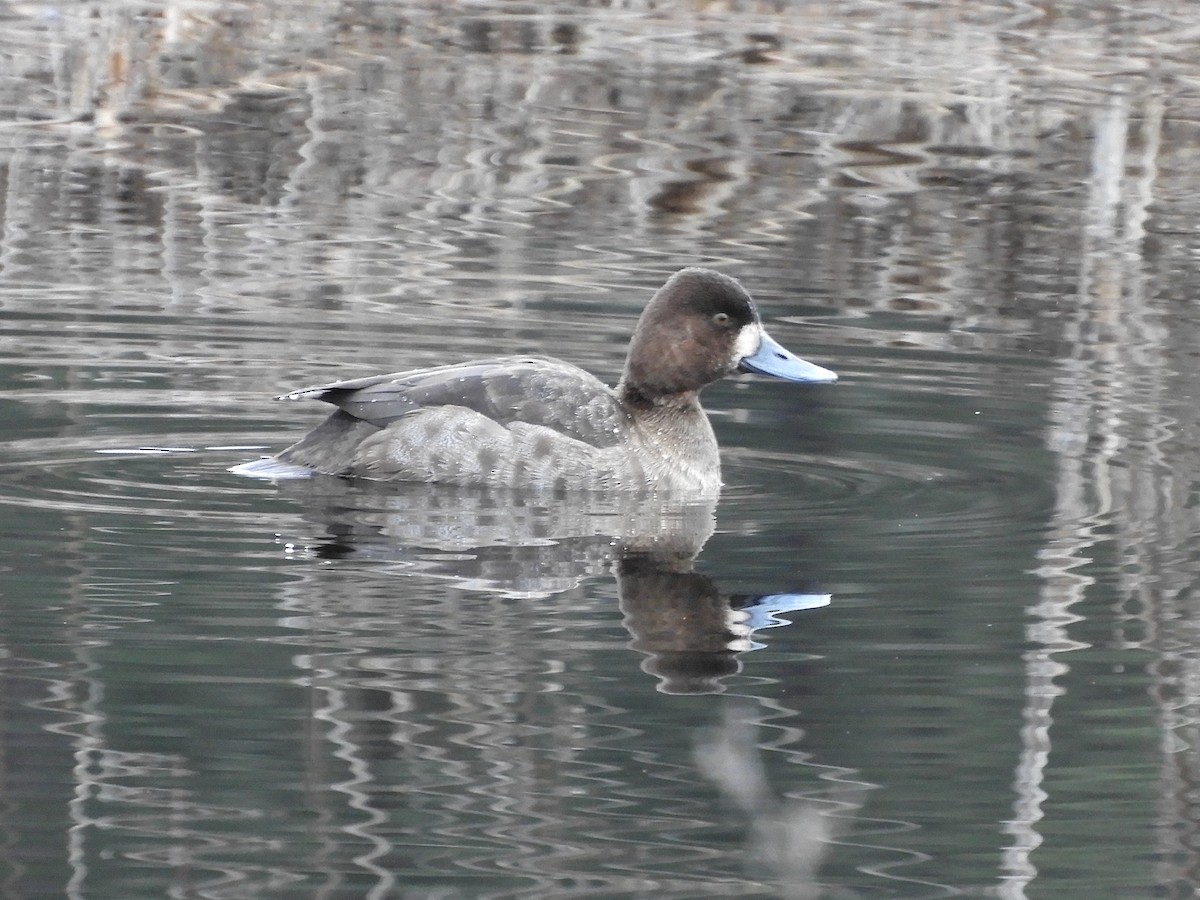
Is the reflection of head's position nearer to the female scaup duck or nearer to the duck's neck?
the female scaup duck

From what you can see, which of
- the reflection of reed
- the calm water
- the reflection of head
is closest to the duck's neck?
the calm water

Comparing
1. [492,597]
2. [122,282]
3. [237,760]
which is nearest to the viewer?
[237,760]

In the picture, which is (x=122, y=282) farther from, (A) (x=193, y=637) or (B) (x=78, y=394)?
(A) (x=193, y=637)

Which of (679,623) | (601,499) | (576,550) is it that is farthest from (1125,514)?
(679,623)

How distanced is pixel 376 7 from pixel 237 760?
1396cm

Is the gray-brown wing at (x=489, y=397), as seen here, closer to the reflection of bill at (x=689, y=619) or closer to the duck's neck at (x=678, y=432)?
the duck's neck at (x=678, y=432)

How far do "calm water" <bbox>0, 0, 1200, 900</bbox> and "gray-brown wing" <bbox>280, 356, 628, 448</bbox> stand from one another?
0.30 m

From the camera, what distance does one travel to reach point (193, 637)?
565 cm

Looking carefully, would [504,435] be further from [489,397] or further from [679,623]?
[679,623]

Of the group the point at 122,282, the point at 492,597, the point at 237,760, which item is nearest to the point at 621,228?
the point at 122,282

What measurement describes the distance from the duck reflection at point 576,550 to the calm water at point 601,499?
26 mm

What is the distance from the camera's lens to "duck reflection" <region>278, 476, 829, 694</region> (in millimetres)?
5867

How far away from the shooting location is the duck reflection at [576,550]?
587cm

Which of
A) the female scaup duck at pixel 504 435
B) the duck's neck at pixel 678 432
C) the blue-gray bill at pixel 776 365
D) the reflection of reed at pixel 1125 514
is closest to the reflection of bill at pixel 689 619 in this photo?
the reflection of reed at pixel 1125 514
